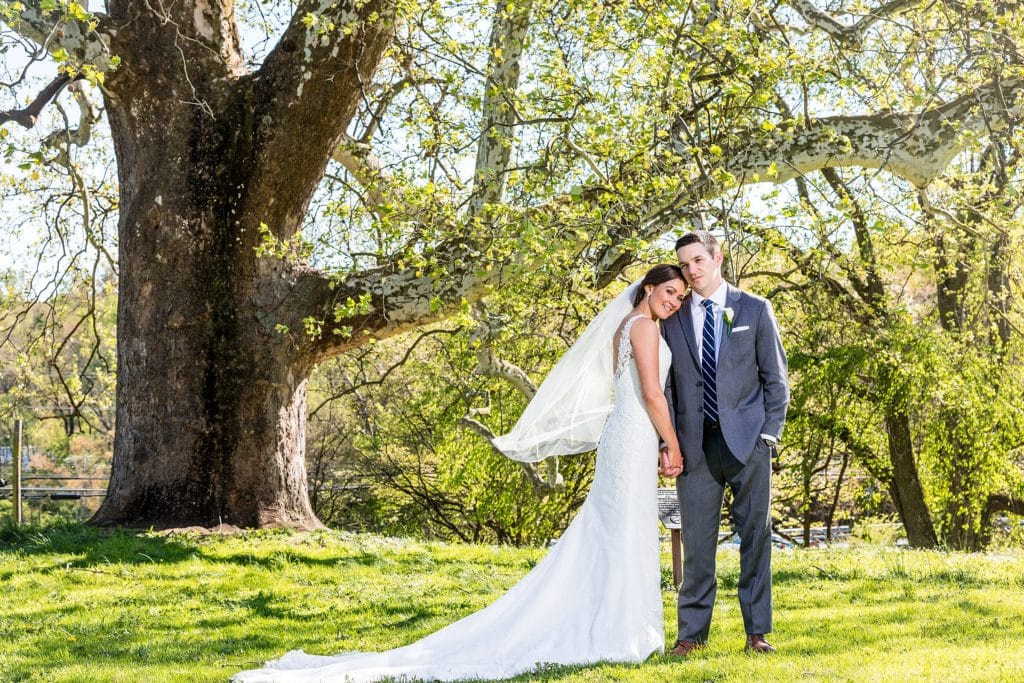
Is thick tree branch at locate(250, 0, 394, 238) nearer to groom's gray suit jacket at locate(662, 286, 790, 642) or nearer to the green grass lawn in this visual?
the green grass lawn

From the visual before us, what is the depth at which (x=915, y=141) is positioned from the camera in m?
10.1

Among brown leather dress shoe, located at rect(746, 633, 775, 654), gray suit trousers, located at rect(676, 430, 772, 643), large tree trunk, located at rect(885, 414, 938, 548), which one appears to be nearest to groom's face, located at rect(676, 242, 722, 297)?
gray suit trousers, located at rect(676, 430, 772, 643)

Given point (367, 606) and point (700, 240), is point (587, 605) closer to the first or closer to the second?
point (700, 240)

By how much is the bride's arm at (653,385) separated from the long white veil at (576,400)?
378 millimetres

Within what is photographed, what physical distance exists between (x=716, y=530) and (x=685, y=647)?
2.14ft

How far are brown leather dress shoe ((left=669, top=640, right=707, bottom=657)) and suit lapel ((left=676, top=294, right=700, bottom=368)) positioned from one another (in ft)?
4.88

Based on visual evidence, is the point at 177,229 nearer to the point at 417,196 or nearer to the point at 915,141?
the point at 417,196

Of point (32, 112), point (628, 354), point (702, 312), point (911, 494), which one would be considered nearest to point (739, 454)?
point (702, 312)

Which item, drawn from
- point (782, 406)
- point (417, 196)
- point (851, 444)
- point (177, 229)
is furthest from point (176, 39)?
point (851, 444)

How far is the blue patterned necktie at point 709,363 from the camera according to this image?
209 inches

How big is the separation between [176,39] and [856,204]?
7182 millimetres

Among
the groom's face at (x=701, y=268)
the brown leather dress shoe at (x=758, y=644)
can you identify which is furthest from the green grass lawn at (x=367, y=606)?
the groom's face at (x=701, y=268)

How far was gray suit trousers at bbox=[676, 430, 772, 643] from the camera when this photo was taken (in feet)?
16.9

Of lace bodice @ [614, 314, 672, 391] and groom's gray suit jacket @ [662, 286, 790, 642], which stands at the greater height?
lace bodice @ [614, 314, 672, 391]
